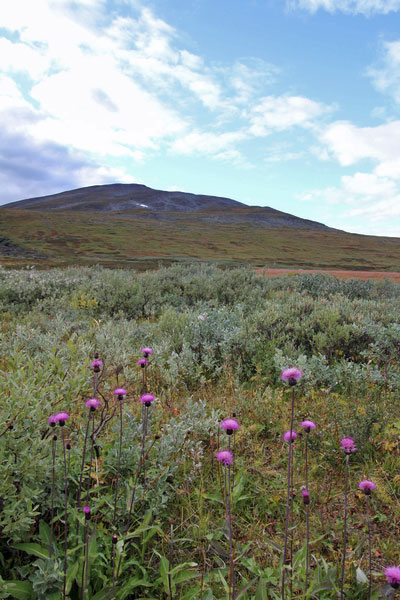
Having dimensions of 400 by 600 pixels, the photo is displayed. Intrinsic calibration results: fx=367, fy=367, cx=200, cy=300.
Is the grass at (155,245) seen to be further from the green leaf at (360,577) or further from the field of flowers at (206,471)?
the green leaf at (360,577)

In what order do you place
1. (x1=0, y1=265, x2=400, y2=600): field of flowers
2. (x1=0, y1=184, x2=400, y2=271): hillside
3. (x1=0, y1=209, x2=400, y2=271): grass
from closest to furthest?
1. (x1=0, y1=265, x2=400, y2=600): field of flowers
2. (x1=0, y1=184, x2=400, y2=271): hillside
3. (x1=0, y1=209, x2=400, y2=271): grass

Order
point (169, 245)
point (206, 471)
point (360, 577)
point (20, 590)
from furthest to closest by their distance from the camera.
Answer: point (169, 245) → point (206, 471) → point (360, 577) → point (20, 590)

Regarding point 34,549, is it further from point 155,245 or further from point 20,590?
point 155,245

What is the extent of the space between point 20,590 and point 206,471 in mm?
1434

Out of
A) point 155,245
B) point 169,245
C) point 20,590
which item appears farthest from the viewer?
point 169,245

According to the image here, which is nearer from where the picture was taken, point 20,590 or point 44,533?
point 20,590

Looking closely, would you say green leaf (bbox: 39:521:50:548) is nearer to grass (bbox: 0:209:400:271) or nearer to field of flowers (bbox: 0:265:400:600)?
field of flowers (bbox: 0:265:400:600)

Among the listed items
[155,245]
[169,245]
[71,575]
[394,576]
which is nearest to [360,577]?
[394,576]

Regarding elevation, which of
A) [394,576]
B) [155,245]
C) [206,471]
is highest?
[155,245]

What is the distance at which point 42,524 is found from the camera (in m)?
2.12

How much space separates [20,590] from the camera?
1.80m

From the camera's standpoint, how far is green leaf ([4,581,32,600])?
1.79 meters

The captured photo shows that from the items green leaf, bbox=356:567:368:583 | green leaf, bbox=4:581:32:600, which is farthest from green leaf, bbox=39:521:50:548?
green leaf, bbox=356:567:368:583

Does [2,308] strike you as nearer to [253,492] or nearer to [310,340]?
[310,340]
